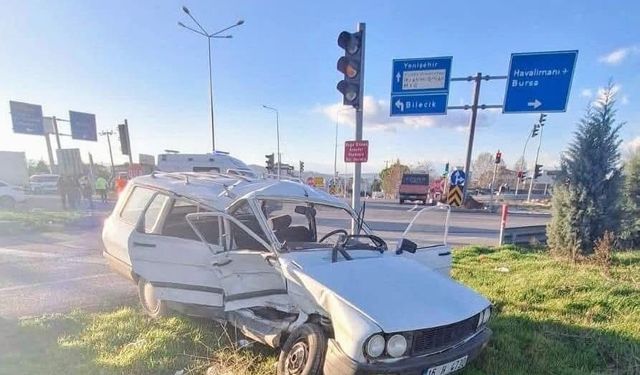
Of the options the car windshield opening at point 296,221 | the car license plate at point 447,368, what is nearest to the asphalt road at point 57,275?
the car windshield opening at point 296,221

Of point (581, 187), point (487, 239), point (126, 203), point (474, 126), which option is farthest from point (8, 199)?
point (474, 126)

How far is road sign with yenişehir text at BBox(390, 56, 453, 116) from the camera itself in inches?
500

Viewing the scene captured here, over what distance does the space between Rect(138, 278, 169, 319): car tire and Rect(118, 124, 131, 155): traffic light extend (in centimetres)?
1198

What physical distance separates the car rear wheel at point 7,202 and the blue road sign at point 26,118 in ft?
41.5

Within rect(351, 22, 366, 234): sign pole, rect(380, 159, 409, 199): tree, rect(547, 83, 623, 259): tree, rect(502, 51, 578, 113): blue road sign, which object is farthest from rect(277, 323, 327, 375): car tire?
rect(380, 159, 409, 199): tree

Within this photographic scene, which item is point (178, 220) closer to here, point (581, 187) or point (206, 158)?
point (581, 187)

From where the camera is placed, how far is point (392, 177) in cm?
5028

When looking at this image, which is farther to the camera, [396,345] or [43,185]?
[43,185]

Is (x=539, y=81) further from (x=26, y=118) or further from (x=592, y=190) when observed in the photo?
(x=26, y=118)

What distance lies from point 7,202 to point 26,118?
13198 mm

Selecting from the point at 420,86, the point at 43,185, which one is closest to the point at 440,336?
the point at 420,86

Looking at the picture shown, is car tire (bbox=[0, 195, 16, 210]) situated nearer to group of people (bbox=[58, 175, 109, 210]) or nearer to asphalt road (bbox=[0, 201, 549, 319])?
group of people (bbox=[58, 175, 109, 210])

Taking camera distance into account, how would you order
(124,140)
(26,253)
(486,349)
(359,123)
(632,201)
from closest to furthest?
(486,349) → (359,123) → (26,253) → (632,201) → (124,140)

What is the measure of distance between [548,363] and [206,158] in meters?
14.8
